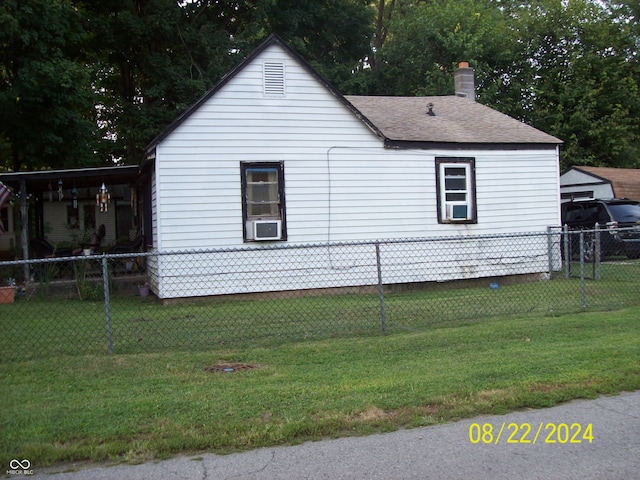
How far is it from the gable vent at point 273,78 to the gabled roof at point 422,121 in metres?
0.35

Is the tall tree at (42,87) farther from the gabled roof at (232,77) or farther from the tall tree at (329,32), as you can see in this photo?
the tall tree at (329,32)

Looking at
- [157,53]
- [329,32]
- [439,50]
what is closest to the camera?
[157,53]

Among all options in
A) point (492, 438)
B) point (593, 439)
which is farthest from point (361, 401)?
point (593, 439)

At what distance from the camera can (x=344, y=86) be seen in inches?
1142

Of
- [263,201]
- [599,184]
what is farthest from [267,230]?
[599,184]

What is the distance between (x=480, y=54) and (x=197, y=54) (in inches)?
534

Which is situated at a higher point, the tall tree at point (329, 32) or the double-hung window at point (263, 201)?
the tall tree at point (329, 32)

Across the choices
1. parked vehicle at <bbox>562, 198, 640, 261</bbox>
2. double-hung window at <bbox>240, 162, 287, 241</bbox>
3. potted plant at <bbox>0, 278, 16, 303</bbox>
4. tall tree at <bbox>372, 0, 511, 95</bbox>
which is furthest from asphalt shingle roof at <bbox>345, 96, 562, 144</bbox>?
tall tree at <bbox>372, 0, 511, 95</bbox>

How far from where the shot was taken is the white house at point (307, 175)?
12.6 m

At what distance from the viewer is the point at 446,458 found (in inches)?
175

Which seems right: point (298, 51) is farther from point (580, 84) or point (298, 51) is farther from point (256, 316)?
point (256, 316)

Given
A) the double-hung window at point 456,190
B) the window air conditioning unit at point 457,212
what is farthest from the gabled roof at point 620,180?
the window air conditioning unit at point 457,212

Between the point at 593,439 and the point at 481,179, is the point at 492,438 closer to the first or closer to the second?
the point at 593,439

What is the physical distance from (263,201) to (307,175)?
111cm
